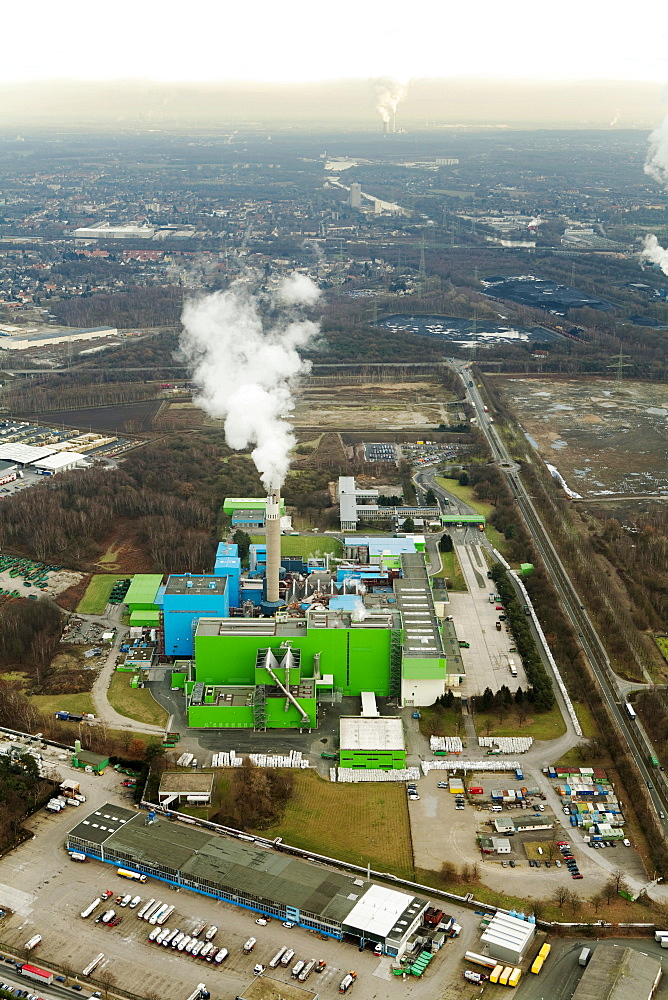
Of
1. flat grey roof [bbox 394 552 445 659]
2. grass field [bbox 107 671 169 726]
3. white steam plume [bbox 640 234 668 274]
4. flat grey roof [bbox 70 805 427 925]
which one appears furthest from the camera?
white steam plume [bbox 640 234 668 274]

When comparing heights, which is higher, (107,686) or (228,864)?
(228,864)

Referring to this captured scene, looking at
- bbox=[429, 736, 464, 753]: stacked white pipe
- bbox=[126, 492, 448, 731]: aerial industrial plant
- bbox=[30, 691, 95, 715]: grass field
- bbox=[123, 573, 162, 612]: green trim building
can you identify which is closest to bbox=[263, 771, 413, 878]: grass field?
bbox=[429, 736, 464, 753]: stacked white pipe

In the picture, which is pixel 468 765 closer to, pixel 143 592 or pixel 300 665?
pixel 300 665

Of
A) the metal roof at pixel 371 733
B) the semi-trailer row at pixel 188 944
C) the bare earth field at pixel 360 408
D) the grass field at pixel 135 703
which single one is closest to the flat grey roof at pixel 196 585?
the grass field at pixel 135 703

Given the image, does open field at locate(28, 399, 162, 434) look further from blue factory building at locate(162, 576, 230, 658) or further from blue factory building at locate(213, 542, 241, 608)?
blue factory building at locate(162, 576, 230, 658)

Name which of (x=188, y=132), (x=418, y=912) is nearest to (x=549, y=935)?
(x=418, y=912)

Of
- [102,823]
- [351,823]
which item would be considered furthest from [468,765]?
[102,823]
